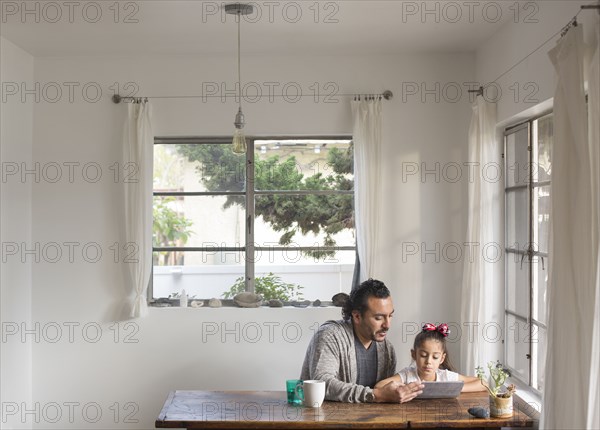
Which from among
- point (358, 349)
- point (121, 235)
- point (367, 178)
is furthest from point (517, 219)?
point (121, 235)

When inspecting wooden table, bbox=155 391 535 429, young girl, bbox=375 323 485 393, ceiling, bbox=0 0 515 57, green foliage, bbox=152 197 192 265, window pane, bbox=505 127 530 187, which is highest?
ceiling, bbox=0 0 515 57

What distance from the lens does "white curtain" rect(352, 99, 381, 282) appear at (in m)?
5.67

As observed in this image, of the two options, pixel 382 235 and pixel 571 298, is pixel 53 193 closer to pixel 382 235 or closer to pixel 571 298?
pixel 382 235

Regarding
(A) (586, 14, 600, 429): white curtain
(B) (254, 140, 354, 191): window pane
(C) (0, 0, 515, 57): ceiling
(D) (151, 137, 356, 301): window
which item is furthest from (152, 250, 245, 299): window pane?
(A) (586, 14, 600, 429): white curtain

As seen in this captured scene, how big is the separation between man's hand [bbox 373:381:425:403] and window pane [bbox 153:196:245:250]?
222 cm

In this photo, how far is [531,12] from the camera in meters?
4.37

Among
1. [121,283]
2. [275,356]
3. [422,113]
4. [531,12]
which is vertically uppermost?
[531,12]

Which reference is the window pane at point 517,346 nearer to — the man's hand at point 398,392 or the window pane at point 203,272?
the man's hand at point 398,392

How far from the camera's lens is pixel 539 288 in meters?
4.52

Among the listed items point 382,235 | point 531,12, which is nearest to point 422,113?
point 382,235

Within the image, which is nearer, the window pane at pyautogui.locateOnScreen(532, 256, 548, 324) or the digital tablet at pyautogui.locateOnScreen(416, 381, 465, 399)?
the digital tablet at pyautogui.locateOnScreen(416, 381, 465, 399)

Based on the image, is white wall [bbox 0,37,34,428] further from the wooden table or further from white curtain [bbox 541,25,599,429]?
white curtain [bbox 541,25,599,429]

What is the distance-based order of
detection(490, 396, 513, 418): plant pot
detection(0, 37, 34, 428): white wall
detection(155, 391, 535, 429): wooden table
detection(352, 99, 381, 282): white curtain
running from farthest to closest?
detection(352, 99, 381, 282): white curtain, detection(0, 37, 34, 428): white wall, detection(490, 396, 513, 418): plant pot, detection(155, 391, 535, 429): wooden table

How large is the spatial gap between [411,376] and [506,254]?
145 centimetres
